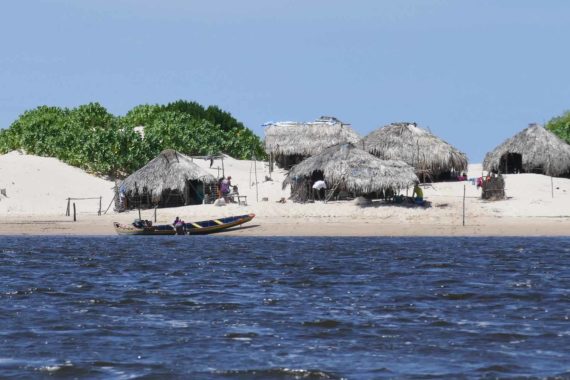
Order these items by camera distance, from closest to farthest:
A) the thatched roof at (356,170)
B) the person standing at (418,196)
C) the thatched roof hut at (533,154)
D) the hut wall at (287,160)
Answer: the person standing at (418,196) → the thatched roof at (356,170) → the thatched roof hut at (533,154) → the hut wall at (287,160)

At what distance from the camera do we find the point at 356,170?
51.6m

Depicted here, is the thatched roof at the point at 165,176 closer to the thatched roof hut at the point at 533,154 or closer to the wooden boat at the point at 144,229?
the wooden boat at the point at 144,229

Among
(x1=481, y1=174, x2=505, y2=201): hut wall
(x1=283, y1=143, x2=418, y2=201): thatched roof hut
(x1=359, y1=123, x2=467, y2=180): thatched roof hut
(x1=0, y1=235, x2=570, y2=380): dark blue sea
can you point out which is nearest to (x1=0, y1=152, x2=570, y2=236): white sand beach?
(x1=481, y1=174, x2=505, y2=201): hut wall

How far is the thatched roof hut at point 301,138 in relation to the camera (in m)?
66.4

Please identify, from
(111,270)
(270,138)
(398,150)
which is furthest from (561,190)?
(111,270)

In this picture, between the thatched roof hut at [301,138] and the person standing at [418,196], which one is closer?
the person standing at [418,196]

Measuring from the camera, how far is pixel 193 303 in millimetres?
24109

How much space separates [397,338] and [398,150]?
41.5 metres

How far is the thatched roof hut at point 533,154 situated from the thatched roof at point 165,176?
17.6 m

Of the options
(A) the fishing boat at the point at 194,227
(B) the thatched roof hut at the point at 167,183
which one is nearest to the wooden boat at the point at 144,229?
(A) the fishing boat at the point at 194,227

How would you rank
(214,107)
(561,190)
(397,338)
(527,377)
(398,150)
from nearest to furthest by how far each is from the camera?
(527,377)
(397,338)
(561,190)
(398,150)
(214,107)

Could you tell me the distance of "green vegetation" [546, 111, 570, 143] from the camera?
80375mm

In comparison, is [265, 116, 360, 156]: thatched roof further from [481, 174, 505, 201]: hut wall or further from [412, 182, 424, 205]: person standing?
[481, 174, 505, 201]: hut wall

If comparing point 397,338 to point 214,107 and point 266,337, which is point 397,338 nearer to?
point 266,337
